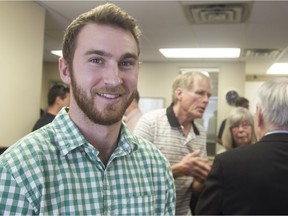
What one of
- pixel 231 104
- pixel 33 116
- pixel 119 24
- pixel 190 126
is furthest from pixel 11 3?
pixel 231 104

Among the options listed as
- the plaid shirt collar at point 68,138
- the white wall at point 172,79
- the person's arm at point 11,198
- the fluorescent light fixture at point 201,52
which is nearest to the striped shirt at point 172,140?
the plaid shirt collar at point 68,138

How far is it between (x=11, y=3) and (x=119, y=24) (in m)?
1.97

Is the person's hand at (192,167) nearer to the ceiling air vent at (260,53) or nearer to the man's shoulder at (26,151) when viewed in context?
the man's shoulder at (26,151)

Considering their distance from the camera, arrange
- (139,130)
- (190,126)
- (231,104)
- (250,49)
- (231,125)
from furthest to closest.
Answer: (231,104) → (250,49) → (231,125) → (190,126) → (139,130)

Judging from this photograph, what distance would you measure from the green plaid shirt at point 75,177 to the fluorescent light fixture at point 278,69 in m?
5.47

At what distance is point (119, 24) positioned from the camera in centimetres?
99

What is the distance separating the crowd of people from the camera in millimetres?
823

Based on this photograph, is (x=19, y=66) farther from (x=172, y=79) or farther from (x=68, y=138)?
(x=172, y=79)

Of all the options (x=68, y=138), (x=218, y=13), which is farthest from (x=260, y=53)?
(x=68, y=138)

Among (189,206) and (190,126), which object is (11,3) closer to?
(190,126)

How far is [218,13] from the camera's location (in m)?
2.99

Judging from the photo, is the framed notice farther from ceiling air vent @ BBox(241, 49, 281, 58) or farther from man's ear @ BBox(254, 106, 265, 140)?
man's ear @ BBox(254, 106, 265, 140)

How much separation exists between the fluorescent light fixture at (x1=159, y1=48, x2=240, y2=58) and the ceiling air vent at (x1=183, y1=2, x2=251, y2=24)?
1.43 m

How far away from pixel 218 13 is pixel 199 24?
1.39 feet
